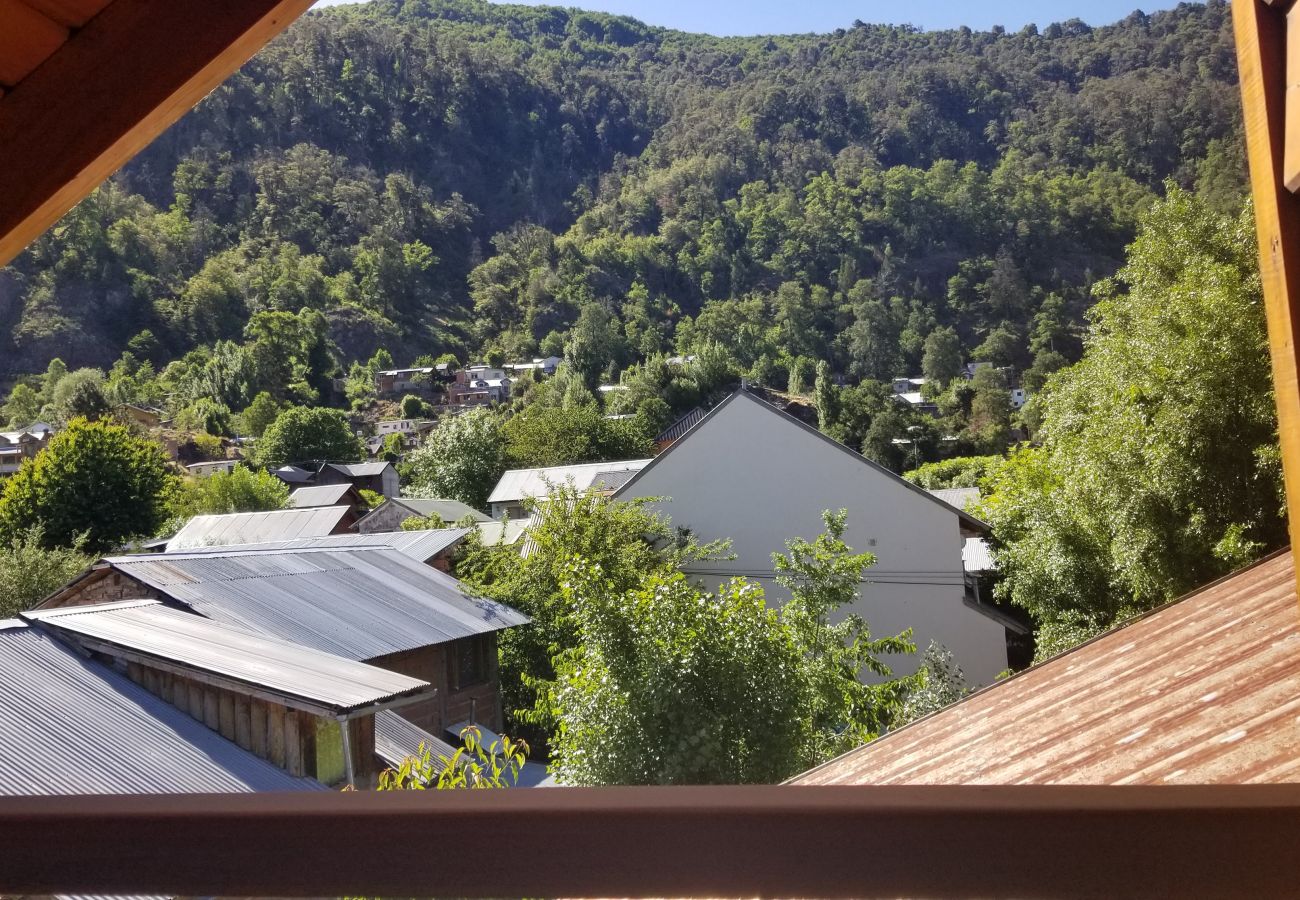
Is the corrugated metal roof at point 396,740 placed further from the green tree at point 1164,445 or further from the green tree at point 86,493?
the green tree at point 86,493

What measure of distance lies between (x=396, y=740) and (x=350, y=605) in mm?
4457

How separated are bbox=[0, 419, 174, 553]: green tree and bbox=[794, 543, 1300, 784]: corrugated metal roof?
1188 inches

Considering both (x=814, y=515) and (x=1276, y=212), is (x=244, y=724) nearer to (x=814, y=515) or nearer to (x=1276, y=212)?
(x=1276, y=212)

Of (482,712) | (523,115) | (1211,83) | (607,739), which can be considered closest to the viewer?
(607,739)

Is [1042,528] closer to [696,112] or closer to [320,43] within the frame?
[696,112]

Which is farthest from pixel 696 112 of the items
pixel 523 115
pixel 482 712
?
pixel 482 712

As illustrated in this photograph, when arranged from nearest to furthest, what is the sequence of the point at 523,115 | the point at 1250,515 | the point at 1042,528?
the point at 1250,515, the point at 1042,528, the point at 523,115

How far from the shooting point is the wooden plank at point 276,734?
8156 millimetres

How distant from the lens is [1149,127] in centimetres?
10838

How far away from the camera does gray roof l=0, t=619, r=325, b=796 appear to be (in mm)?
6730

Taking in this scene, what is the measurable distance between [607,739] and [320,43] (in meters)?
160

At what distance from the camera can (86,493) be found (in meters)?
30.7

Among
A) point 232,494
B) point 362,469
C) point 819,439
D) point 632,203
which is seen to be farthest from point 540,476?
point 632,203

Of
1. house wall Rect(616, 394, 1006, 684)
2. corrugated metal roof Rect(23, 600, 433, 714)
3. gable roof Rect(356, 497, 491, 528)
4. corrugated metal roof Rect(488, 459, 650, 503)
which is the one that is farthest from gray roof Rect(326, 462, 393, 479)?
corrugated metal roof Rect(23, 600, 433, 714)
